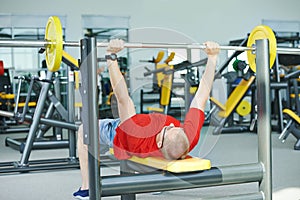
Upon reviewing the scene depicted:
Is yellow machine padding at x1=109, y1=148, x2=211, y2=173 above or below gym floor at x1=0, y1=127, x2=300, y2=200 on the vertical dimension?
above

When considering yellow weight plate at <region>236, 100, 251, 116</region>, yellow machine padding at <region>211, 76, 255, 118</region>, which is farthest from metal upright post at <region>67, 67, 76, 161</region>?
yellow weight plate at <region>236, 100, 251, 116</region>

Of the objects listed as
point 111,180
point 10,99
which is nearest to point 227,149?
point 111,180

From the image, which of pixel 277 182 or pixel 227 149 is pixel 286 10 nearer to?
pixel 227 149

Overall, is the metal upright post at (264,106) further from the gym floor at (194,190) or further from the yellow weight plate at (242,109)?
the yellow weight plate at (242,109)

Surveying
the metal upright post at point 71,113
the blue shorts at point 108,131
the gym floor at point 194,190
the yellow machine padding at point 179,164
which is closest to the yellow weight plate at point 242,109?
the gym floor at point 194,190

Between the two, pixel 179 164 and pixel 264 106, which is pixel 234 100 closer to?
pixel 264 106

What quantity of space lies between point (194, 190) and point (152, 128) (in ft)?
4.02

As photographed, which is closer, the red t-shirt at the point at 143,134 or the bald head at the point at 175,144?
the bald head at the point at 175,144

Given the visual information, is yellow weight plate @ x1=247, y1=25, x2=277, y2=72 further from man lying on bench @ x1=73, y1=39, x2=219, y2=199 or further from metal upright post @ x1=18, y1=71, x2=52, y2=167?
metal upright post @ x1=18, y1=71, x2=52, y2=167

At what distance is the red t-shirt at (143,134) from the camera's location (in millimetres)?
2002

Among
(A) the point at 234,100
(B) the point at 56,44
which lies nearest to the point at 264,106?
(B) the point at 56,44

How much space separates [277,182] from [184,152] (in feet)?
5.42

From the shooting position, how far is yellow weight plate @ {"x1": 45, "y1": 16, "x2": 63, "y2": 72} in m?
1.88

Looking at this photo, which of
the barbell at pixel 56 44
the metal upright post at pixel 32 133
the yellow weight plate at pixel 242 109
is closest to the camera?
the barbell at pixel 56 44
